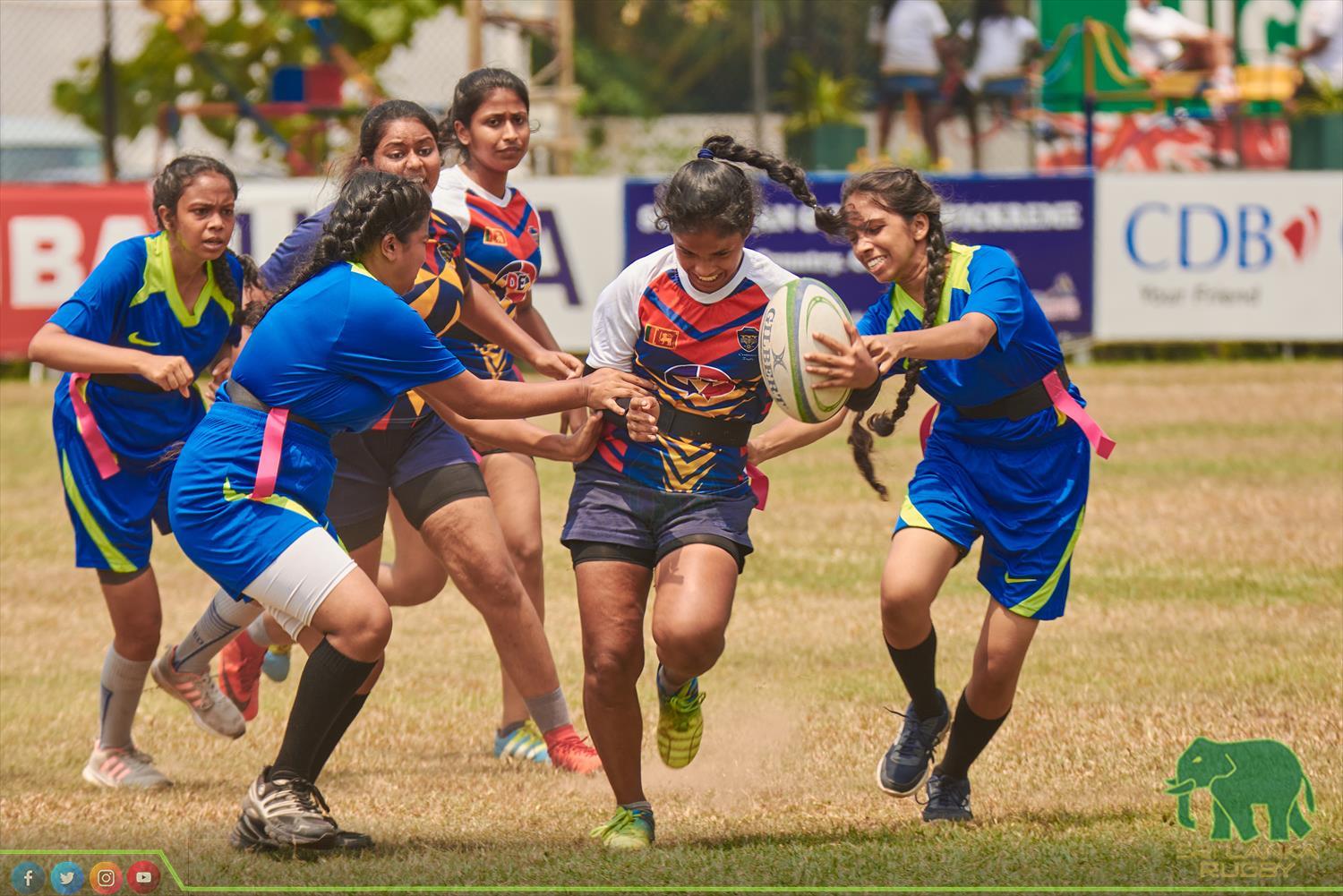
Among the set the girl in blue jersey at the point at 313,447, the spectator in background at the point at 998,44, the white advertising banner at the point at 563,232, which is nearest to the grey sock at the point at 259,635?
the girl in blue jersey at the point at 313,447

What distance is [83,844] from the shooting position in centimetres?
518

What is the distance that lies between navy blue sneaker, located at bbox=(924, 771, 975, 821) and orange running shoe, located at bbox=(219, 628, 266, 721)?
7.85 feet

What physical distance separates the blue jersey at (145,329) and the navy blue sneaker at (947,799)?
2.65m

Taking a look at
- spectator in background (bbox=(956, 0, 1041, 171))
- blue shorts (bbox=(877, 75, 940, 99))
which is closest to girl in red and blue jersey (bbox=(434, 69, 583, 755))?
blue shorts (bbox=(877, 75, 940, 99))

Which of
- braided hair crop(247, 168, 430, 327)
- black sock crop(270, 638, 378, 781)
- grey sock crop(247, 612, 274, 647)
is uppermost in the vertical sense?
braided hair crop(247, 168, 430, 327)

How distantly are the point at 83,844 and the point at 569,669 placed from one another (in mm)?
2674

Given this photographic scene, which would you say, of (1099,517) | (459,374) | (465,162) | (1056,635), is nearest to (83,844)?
(459,374)

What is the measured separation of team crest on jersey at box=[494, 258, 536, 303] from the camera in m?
6.28

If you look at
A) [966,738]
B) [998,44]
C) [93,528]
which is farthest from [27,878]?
[998,44]

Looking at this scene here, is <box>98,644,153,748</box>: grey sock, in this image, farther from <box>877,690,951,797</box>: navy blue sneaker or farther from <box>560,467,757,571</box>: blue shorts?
<box>877,690,951,797</box>: navy blue sneaker

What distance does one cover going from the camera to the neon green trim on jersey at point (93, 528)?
590 centimetres

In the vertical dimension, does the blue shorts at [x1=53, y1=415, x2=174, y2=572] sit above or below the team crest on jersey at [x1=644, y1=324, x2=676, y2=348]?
below

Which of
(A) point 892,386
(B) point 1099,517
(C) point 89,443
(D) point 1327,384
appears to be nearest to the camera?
(C) point 89,443

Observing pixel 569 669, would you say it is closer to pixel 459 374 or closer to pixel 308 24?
pixel 459 374
